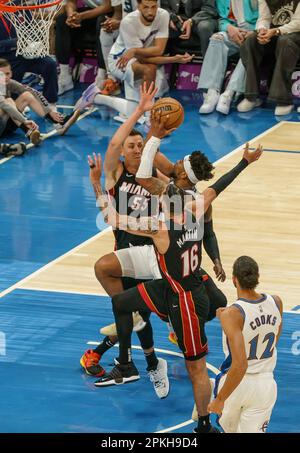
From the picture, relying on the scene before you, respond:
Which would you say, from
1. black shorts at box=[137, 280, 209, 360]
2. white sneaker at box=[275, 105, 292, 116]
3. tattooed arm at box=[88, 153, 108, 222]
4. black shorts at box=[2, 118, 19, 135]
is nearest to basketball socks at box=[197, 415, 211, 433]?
black shorts at box=[137, 280, 209, 360]

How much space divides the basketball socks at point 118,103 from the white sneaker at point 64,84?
6.23 feet

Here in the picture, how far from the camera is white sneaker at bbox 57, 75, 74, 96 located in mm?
19500

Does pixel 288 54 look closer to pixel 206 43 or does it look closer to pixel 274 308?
pixel 206 43

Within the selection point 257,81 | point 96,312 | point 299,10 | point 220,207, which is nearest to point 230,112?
point 257,81

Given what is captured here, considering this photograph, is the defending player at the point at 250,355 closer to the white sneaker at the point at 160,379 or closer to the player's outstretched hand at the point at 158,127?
the white sneaker at the point at 160,379

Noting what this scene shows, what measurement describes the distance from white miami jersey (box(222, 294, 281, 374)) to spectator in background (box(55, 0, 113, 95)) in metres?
12.2

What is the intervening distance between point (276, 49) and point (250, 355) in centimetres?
1098

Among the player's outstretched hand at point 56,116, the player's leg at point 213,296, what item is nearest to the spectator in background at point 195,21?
the player's outstretched hand at point 56,116

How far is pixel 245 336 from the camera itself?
734cm

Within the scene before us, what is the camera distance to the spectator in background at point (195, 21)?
60.9ft

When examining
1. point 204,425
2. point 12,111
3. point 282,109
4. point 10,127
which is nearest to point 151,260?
point 204,425

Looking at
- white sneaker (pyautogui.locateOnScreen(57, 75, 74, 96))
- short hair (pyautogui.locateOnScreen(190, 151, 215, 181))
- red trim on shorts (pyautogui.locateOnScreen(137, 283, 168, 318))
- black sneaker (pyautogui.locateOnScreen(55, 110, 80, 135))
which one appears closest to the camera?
red trim on shorts (pyautogui.locateOnScreen(137, 283, 168, 318))

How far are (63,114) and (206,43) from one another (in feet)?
9.54

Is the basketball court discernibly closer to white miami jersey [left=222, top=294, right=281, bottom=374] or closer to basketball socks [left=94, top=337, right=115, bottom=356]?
basketball socks [left=94, top=337, right=115, bottom=356]
